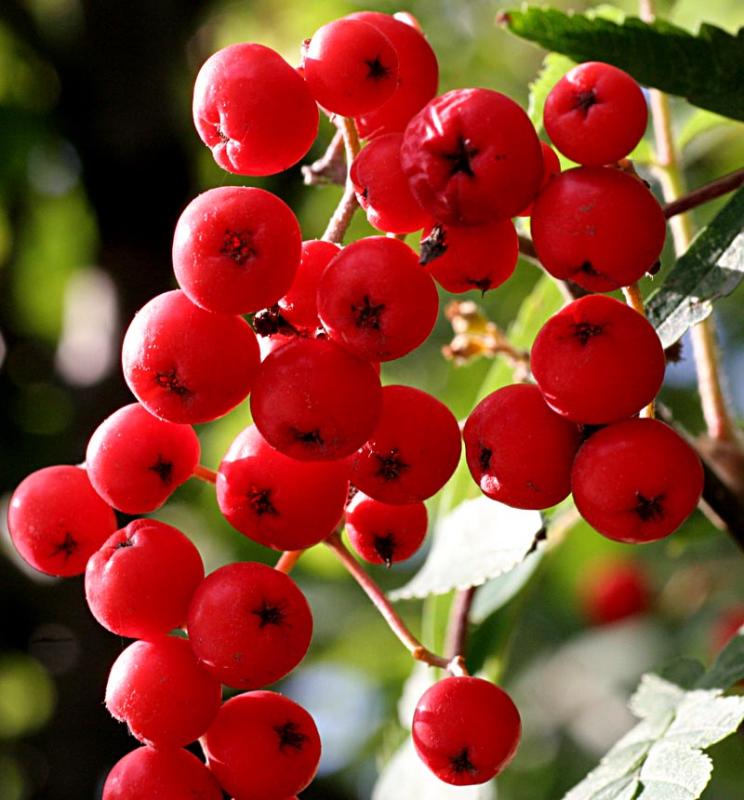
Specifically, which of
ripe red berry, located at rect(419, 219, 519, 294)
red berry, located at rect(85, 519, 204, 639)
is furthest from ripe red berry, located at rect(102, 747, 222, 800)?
ripe red berry, located at rect(419, 219, 519, 294)

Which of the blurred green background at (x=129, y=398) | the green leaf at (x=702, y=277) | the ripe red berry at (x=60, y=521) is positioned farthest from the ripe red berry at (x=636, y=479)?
the blurred green background at (x=129, y=398)

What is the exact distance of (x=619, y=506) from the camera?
142 cm

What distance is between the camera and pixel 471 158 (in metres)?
1.38

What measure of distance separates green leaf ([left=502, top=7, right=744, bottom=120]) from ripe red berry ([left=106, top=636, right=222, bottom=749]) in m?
1.01

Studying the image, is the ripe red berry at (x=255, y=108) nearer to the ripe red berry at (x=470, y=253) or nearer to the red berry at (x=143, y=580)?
the ripe red berry at (x=470, y=253)

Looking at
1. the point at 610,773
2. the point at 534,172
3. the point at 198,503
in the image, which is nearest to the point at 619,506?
the point at 534,172

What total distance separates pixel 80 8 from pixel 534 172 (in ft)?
9.44

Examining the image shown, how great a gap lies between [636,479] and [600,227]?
30 centimetres

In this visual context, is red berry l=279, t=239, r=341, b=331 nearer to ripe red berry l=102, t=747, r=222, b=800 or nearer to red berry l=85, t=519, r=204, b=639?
red berry l=85, t=519, r=204, b=639

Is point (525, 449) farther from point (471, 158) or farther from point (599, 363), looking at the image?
point (471, 158)

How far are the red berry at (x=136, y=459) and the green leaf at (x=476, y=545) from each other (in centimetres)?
53

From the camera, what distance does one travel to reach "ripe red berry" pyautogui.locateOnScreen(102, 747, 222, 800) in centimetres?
149

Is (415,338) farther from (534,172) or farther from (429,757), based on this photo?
(429,757)

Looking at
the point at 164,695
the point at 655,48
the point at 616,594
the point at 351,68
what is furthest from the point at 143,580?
the point at 616,594
